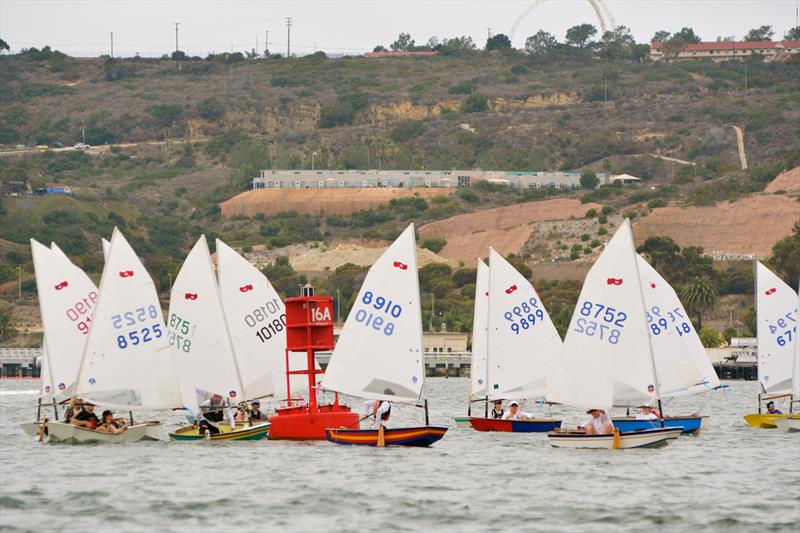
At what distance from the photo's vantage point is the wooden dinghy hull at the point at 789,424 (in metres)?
53.4

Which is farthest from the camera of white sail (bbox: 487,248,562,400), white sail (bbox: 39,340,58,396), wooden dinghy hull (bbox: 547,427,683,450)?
white sail (bbox: 487,248,562,400)

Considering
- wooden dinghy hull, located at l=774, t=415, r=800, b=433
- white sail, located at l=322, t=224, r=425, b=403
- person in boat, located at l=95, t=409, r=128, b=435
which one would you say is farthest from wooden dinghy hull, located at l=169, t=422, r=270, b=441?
wooden dinghy hull, located at l=774, t=415, r=800, b=433

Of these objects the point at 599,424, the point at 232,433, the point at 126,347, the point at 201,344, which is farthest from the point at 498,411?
the point at 126,347

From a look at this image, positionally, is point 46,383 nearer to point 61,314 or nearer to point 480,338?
point 61,314

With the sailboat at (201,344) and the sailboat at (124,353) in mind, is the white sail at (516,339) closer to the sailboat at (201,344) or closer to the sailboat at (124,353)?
the sailboat at (201,344)

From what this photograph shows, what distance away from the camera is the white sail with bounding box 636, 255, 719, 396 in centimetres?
5550

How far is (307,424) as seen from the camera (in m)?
49.5

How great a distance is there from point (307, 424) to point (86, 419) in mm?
6392

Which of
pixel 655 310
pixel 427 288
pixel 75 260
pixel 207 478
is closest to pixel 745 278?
pixel 427 288

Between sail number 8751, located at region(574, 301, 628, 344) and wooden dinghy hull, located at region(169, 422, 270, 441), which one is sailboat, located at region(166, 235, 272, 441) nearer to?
wooden dinghy hull, located at region(169, 422, 270, 441)

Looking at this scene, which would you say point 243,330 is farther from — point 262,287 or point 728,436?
point 728,436

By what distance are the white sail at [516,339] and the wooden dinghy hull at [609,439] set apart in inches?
342

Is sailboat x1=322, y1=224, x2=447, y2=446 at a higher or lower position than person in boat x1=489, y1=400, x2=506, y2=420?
higher

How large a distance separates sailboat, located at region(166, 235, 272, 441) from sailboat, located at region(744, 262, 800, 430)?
734 inches
